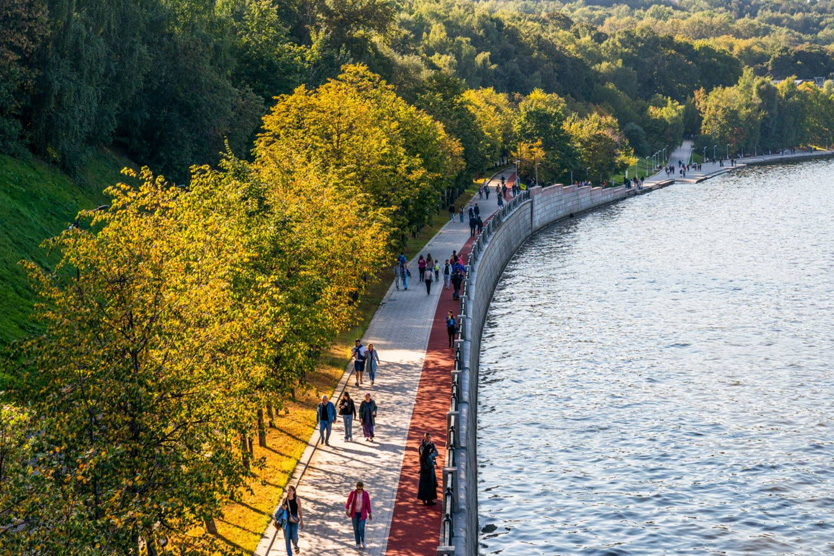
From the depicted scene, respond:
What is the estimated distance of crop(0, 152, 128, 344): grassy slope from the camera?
127 feet

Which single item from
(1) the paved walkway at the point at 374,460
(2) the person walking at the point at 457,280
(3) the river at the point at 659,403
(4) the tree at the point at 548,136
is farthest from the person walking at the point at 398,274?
(4) the tree at the point at 548,136

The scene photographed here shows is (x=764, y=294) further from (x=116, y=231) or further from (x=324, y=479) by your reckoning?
(x=116, y=231)

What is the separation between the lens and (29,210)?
47.9m

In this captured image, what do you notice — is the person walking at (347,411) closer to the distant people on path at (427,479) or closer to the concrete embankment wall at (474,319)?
the concrete embankment wall at (474,319)

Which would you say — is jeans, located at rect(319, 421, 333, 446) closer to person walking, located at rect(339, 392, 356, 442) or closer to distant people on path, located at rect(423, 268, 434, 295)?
person walking, located at rect(339, 392, 356, 442)

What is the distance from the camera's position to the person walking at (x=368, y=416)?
30281 millimetres

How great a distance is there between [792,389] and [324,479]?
26578 mm

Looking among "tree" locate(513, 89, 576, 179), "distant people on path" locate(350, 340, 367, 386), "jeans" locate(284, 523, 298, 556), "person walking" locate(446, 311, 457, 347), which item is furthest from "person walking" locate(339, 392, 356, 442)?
"tree" locate(513, 89, 576, 179)

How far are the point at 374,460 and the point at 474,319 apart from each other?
66.9 feet

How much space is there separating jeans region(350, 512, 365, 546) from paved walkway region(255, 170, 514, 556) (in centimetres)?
28

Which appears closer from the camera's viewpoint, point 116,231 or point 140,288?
point 140,288

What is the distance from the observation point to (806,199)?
12375 cm

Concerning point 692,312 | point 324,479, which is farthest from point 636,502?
point 692,312

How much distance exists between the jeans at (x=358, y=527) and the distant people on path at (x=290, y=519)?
4.31ft
